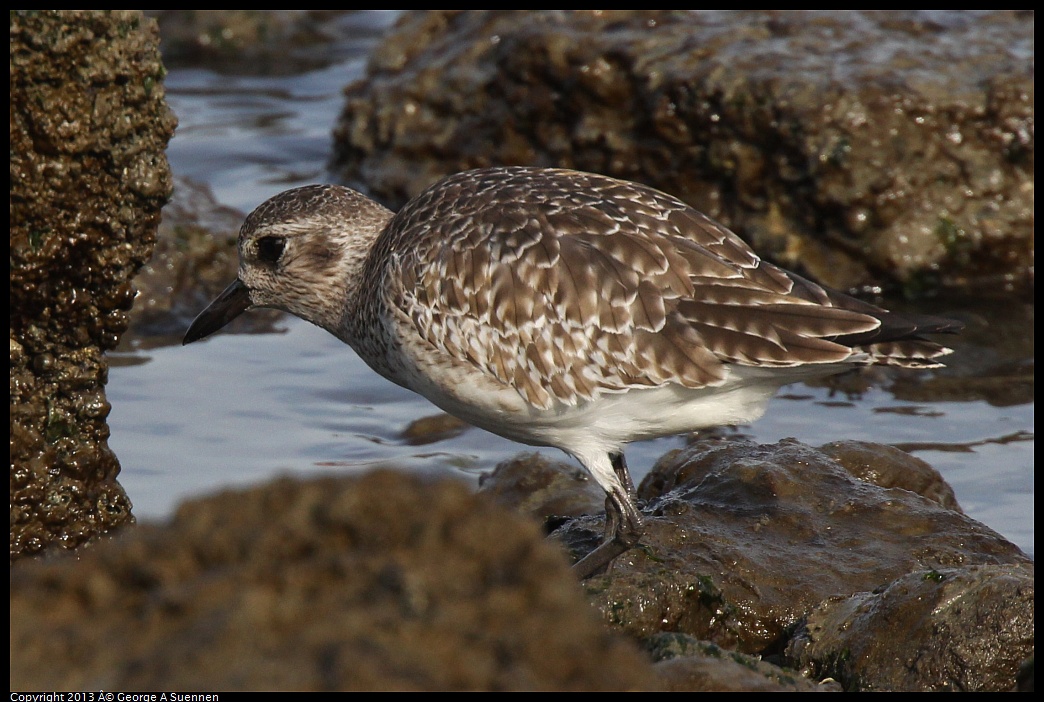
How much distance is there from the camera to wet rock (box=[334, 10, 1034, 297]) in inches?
383

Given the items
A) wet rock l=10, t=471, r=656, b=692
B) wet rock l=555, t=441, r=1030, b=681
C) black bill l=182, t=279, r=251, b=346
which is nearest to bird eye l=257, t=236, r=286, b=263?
black bill l=182, t=279, r=251, b=346

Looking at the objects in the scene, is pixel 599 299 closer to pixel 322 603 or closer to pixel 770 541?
pixel 770 541

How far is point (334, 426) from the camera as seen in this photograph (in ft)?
27.9

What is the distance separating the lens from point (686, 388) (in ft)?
18.6

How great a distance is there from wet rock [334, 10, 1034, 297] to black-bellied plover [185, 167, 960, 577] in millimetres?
3916

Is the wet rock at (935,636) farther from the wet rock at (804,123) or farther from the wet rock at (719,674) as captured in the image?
the wet rock at (804,123)

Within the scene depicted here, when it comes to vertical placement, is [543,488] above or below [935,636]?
below

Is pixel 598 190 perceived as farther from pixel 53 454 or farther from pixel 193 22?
pixel 193 22

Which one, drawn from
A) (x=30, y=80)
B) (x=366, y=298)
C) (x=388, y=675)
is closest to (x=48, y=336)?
(x=30, y=80)

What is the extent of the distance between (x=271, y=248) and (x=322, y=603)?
4.51 m

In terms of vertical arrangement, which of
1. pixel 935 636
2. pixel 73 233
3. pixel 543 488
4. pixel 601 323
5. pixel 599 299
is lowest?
pixel 543 488

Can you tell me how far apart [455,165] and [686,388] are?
19.1ft

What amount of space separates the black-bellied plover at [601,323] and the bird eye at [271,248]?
0.82 meters

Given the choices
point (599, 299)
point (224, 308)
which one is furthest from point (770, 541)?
point (224, 308)
